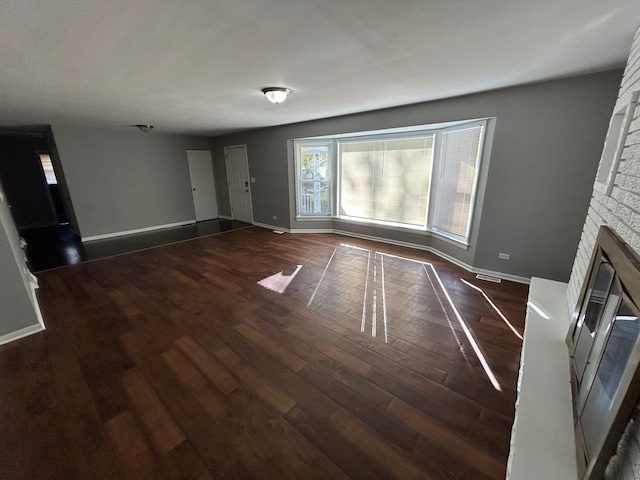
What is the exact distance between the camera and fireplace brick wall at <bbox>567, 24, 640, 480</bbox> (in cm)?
76

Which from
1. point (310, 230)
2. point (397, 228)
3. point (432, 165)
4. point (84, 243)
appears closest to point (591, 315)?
point (432, 165)

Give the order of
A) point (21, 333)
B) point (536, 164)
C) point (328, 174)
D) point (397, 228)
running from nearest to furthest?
1. point (21, 333)
2. point (536, 164)
3. point (397, 228)
4. point (328, 174)

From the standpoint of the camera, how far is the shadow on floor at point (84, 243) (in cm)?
440

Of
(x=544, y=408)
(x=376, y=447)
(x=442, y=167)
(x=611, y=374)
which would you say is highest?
(x=442, y=167)

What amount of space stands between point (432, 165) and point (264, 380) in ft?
13.6

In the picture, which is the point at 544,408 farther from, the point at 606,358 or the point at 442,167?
the point at 442,167

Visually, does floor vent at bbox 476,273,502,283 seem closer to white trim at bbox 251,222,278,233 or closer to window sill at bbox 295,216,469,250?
window sill at bbox 295,216,469,250

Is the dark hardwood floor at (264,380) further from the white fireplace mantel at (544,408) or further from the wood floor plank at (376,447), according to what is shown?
the white fireplace mantel at (544,408)

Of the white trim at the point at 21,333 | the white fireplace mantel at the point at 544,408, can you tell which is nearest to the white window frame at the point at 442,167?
the white fireplace mantel at the point at 544,408

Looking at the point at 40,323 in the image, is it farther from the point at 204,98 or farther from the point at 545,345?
the point at 545,345

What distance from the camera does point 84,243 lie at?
535cm

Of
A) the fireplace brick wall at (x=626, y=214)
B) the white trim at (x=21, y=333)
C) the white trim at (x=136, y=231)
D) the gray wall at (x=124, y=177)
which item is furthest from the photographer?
the white trim at (x=136, y=231)

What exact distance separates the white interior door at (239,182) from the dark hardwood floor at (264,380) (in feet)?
12.6

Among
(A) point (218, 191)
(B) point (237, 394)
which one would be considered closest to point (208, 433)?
(B) point (237, 394)
